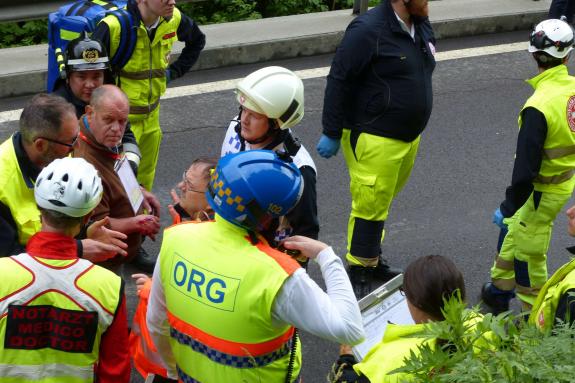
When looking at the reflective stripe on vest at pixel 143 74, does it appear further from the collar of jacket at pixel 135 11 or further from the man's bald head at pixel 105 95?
the man's bald head at pixel 105 95

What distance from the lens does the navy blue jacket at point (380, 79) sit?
518cm

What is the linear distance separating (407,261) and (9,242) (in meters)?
3.04

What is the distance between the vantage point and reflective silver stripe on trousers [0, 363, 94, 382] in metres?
3.21

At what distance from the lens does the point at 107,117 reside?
179 inches

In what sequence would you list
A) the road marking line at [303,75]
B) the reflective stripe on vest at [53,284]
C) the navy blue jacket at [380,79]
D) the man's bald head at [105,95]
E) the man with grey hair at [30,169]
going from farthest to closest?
the road marking line at [303,75], the navy blue jacket at [380,79], the man's bald head at [105,95], the man with grey hair at [30,169], the reflective stripe on vest at [53,284]

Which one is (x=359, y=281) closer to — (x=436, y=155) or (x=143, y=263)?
(x=143, y=263)

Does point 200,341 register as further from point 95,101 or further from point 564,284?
point 95,101

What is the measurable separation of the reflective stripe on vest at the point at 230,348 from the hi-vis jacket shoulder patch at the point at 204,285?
125 millimetres

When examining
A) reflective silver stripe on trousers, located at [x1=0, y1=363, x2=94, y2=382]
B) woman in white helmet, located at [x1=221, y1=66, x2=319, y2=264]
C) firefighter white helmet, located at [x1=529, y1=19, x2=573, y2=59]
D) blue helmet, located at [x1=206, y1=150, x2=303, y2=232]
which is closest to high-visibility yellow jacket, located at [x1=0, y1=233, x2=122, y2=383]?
reflective silver stripe on trousers, located at [x1=0, y1=363, x2=94, y2=382]

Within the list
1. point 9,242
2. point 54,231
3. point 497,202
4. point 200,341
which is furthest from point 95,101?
point 497,202

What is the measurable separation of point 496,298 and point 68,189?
3.17 m

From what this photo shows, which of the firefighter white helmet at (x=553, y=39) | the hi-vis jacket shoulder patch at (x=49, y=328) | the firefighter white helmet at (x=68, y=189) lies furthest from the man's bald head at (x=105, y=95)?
the firefighter white helmet at (x=553, y=39)

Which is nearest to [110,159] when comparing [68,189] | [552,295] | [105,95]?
[105,95]

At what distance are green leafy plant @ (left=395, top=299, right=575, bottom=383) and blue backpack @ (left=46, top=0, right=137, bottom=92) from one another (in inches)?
143
